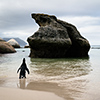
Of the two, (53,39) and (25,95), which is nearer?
(25,95)

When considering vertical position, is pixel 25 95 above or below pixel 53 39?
below

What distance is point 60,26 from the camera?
21.9 m

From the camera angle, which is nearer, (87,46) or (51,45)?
(51,45)

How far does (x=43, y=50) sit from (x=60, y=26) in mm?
4617

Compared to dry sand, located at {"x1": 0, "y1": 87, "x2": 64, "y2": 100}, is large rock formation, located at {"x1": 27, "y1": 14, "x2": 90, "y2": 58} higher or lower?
higher

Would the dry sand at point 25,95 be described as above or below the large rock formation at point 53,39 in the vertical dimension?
below

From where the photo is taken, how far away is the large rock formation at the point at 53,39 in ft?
65.1

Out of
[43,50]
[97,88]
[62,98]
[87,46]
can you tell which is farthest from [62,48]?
[62,98]

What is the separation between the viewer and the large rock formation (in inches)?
781

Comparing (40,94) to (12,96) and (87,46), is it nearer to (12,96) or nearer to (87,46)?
(12,96)

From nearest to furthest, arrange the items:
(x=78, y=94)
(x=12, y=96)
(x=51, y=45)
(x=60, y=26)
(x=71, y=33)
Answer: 1. (x=12, y=96)
2. (x=78, y=94)
3. (x=51, y=45)
4. (x=60, y=26)
5. (x=71, y=33)

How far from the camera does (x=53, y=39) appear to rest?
1992 centimetres

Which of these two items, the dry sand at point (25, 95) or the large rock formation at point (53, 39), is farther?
the large rock formation at point (53, 39)

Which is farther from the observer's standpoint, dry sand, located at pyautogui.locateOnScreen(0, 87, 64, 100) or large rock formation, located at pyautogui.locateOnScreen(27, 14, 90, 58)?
large rock formation, located at pyautogui.locateOnScreen(27, 14, 90, 58)
